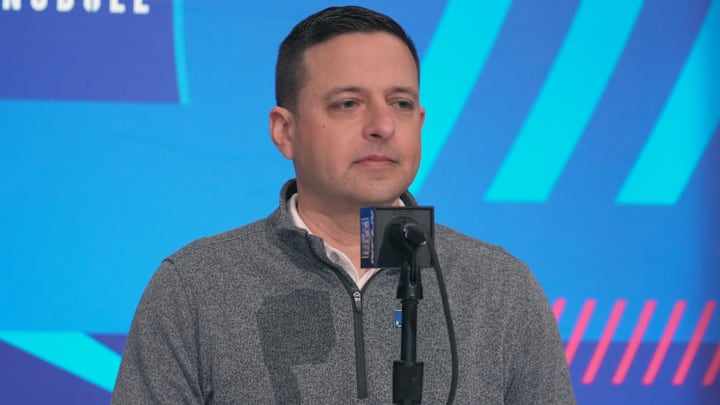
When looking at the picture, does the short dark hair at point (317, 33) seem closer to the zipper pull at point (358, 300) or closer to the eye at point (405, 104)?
the eye at point (405, 104)

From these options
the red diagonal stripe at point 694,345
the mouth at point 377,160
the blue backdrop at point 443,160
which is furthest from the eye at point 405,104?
the red diagonal stripe at point 694,345

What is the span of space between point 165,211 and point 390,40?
98 centimetres

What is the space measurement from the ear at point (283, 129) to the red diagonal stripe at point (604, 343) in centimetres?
121

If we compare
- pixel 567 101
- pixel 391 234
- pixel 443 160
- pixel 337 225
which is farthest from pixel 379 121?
pixel 567 101

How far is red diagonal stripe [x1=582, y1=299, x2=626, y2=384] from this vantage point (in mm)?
2510

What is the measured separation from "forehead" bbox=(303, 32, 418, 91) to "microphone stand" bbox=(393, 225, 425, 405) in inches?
21.8

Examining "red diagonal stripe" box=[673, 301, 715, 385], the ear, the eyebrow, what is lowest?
"red diagonal stripe" box=[673, 301, 715, 385]

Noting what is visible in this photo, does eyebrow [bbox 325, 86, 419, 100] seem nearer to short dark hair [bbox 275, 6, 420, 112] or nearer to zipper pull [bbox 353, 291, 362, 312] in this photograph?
short dark hair [bbox 275, 6, 420, 112]

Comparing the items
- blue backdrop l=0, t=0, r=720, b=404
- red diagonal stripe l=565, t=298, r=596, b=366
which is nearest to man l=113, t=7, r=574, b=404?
blue backdrop l=0, t=0, r=720, b=404

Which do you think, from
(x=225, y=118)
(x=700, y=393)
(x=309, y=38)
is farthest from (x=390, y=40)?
(x=700, y=393)

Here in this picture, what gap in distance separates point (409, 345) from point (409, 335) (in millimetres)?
13

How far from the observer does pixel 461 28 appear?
252cm

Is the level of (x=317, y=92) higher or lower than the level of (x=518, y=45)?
lower

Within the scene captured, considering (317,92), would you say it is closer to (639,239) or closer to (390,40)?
(390,40)
